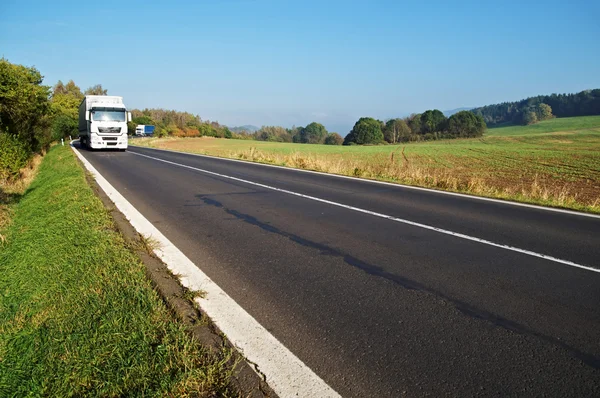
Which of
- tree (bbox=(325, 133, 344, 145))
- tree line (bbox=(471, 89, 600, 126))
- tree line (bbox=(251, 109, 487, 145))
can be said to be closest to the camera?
tree line (bbox=(251, 109, 487, 145))

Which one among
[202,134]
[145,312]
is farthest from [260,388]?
[202,134]

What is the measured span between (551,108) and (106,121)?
135186mm

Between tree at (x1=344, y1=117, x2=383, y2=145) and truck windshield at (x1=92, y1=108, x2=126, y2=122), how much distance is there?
95.7 meters

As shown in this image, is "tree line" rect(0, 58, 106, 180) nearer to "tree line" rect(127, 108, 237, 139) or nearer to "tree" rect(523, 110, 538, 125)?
"tree line" rect(127, 108, 237, 139)

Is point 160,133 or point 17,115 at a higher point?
point 160,133

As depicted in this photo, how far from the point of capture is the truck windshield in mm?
27469

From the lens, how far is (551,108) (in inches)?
4875

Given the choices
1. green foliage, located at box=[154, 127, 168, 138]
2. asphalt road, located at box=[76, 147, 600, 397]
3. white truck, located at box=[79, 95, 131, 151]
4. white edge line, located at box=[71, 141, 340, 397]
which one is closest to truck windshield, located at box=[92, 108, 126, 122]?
white truck, located at box=[79, 95, 131, 151]

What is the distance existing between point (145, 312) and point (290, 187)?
8.14 meters

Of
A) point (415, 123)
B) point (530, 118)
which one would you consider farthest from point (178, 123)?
point (530, 118)

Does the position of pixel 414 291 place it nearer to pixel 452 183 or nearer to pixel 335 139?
pixel 452 183

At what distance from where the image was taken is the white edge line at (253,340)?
2.37 metres

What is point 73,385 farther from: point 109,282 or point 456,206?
point 456,206

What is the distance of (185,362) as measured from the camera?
2438 mm
